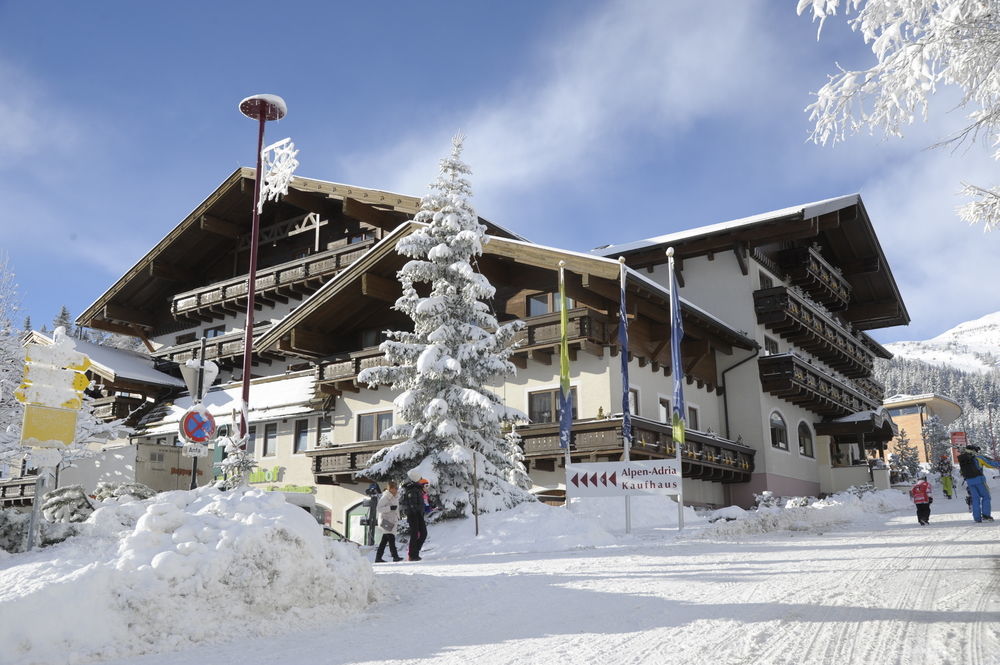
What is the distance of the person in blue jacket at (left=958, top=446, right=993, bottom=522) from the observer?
17188 mm

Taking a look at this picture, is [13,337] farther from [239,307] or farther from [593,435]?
[593,435]

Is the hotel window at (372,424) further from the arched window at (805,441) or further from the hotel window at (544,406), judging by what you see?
the arched window at (805,441)

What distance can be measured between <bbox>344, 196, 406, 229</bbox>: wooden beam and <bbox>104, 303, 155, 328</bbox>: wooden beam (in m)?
15.8

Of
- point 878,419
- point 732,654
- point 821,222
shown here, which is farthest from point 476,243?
point 878,419

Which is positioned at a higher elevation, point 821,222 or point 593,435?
point 821,222

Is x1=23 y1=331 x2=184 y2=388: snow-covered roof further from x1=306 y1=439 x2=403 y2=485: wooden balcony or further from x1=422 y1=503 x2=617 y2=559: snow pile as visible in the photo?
x1=422 y1=503 x2=617 y2=559: snow pile

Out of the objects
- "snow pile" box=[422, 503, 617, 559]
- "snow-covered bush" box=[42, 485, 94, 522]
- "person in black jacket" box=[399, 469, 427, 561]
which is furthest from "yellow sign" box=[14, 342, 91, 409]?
"snow pile" box=[422, 503, 617, 559]

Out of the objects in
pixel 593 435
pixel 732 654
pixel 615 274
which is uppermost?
pixel 615 274

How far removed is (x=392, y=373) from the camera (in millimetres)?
19969

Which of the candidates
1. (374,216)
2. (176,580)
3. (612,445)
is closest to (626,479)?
(612,445)

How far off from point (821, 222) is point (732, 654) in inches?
1140

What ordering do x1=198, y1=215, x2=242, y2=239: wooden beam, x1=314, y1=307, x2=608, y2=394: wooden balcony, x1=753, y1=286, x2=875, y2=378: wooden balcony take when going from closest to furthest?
x1=314, y1=307, x2=608, y2=394: wooden balcony → x1=753, y1=286, x2=875, y2=378: wooden balcony → x1=198, y1=215, x2=242, y2=239: wooden beam

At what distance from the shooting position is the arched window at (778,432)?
31548 mm

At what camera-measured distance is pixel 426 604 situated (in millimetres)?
8445
